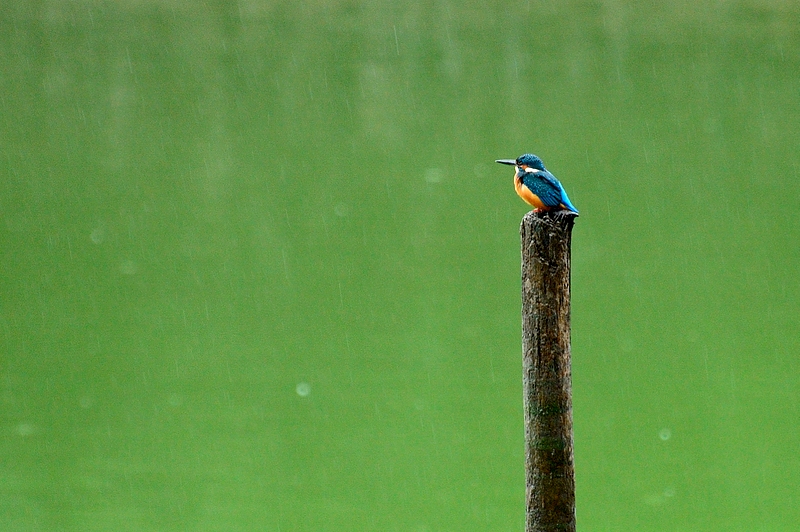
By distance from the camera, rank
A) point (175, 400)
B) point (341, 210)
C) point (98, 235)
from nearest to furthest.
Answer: point (175, 400), point (98, 235), point (341, 210)

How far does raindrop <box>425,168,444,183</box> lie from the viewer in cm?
1082

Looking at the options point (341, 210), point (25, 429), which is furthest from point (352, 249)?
point (25, 429)

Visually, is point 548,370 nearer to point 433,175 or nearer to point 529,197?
point 529,197

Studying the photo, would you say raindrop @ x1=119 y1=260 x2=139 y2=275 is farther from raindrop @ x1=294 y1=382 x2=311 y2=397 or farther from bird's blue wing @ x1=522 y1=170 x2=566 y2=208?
bird's blue wing @ x1=522 y1=170 x2=566 y2=208

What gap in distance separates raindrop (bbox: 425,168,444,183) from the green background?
0.05 meters

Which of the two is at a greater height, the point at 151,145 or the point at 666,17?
the point at 666,17

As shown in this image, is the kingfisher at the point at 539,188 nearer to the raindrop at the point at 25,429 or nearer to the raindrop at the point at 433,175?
the raindrop at the point at 25,429

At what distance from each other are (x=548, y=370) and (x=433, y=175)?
8283 mm

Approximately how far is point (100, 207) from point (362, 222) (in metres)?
2.61

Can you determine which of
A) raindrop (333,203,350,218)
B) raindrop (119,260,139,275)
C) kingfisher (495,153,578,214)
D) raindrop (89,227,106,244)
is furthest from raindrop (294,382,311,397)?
kingfisher (495,153,578,214)

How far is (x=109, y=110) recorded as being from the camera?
13.0 meters

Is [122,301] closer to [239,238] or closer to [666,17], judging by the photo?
[239,238]

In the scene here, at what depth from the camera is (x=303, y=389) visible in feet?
22.9

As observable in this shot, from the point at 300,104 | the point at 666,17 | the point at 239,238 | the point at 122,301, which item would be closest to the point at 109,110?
the point at 300,104
